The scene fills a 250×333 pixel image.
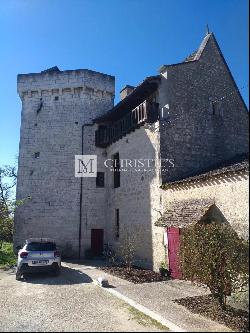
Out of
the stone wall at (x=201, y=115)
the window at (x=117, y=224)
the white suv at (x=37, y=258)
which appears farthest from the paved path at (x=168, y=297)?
the stone wall at (x=201, y=115)

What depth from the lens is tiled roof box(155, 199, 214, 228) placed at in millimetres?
9773

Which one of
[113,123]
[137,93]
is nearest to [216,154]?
[137,93]

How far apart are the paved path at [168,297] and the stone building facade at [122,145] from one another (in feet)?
7.60

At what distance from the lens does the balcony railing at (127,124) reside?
13.5 m

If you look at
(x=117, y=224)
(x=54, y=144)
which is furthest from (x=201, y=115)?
(x=54, y=144)

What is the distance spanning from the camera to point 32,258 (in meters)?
10.8

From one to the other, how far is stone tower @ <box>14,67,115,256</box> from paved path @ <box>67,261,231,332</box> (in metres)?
5.82

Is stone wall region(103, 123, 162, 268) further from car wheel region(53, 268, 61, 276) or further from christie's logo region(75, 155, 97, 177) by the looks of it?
car wheel region(53, 268, 61, 276)

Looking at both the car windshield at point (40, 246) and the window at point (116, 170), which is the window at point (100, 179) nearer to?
the window at point (116, 170)

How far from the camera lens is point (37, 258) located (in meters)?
10.9

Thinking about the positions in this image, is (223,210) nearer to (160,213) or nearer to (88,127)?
(160,213)

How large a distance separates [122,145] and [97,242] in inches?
232

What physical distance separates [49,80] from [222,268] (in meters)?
15.5

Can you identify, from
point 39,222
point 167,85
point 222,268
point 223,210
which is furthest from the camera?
point 39,222
